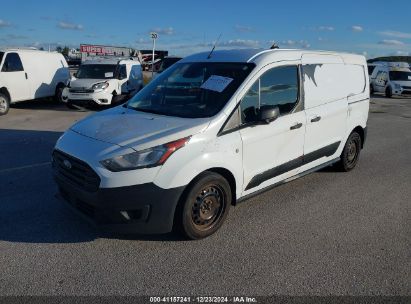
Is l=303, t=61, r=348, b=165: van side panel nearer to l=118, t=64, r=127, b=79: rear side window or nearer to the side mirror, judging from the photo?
the side mirror

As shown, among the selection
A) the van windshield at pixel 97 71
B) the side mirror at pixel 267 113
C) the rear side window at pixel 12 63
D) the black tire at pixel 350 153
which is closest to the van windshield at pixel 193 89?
the side mirror at pixel 267 113

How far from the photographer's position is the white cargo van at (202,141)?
3.56 meters

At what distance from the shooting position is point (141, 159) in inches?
140

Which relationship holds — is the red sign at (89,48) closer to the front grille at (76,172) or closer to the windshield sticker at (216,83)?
the windshield sticker at (216,83)

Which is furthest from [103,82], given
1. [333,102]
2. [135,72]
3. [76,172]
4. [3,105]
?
[76,172]

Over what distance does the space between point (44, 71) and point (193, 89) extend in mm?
12244

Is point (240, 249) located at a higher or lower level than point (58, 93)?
lower

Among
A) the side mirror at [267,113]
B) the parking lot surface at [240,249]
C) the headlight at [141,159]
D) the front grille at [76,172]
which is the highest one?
the side mirror at [267,113]

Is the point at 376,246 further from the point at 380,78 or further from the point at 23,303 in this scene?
the point at 380,78

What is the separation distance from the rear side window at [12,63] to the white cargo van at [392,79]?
19849 millimetres

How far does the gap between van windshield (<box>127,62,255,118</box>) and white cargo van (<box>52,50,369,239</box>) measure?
15mm

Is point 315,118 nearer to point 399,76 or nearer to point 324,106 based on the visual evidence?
point 324,106

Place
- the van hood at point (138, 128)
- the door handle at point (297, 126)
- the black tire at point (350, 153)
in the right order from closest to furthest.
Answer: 1. the van hood at point (138, 128)
2. the door handle at point (297, 126)
3. the black tire at point (350, 153)

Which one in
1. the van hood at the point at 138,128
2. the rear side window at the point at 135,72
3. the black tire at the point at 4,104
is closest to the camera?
the van hood at the point at 138,128
